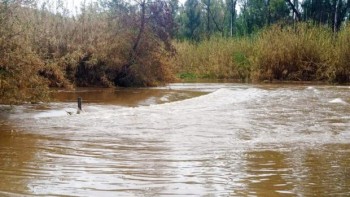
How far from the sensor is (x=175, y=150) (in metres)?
7.40

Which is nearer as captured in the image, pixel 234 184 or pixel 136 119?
pixel 234 184

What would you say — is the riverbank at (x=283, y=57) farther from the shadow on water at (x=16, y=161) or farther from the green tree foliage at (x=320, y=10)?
the green tree foliage at (x=320, y=10)

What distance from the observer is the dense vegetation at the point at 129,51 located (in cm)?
1157

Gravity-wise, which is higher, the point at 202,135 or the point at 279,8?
the point at 279,8

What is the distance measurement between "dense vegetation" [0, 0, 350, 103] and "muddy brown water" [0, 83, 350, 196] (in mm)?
1466

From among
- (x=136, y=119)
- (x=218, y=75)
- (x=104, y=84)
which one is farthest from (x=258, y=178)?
(x=218, y=75)

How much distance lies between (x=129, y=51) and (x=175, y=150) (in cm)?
1416

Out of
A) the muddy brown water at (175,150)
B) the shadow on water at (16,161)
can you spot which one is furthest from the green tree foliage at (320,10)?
the shadow on water at (16,161)

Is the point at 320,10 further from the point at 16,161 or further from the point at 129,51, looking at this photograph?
the point at 16,161

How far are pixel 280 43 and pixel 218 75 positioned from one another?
200 inches

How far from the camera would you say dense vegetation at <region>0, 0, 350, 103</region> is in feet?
38.0

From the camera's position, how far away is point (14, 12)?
11.5m

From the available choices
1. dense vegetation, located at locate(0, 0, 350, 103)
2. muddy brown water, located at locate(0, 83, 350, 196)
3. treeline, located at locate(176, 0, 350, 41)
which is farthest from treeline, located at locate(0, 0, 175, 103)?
treeline, located at locate(176, 0, 350, 41)

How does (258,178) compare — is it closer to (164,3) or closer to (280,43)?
(164,3)
